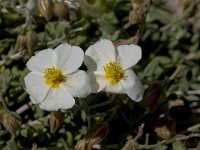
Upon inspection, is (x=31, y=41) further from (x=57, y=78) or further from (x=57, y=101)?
(x=57, y=101)

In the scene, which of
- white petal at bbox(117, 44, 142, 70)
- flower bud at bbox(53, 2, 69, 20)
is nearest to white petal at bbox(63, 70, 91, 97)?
white petal at bbox(117, 44, 142, 70)

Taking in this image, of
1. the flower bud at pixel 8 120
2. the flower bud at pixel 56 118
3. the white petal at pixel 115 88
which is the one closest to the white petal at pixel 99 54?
the white petal at pixel 115 88

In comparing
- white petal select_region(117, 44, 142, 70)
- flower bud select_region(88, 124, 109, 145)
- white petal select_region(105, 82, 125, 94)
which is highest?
white petal select_region(117, 44, 142, 70)

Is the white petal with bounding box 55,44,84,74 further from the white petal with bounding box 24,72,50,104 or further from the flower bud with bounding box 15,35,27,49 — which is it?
the flower bud with bounding box 15,35,27,49

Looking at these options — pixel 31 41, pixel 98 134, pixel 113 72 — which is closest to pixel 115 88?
pixel 113 72

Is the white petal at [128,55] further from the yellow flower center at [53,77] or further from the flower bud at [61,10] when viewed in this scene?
the flower bud at [61,10]

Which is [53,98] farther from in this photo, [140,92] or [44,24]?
[44,24]

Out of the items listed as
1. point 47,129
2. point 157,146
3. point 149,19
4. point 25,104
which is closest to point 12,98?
point 25,104
